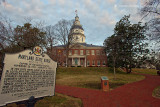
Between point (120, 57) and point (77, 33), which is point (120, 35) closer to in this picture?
point (120, 57)

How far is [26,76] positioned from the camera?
3229 millimetres

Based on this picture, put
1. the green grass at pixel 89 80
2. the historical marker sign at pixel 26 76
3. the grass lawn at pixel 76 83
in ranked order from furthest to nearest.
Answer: the green grass at pixel 89 80 < the grass lawn at pixel 76 83 < the historical marker sign at pixel 26 76

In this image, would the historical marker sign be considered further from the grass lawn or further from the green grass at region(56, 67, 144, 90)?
the green grass at region(56, 67, 144, 90)

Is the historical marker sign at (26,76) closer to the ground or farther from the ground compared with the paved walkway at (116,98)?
farther from the ground

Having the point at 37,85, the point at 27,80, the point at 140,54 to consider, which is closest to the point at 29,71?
the point at 27,80

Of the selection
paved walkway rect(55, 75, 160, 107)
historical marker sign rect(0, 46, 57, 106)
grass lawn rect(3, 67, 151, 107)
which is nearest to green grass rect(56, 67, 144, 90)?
grass lawn rect(3, 67, 151, 107)

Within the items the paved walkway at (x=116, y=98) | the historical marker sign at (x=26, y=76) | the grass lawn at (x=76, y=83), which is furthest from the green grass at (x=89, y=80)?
the historical marker sign at (x=26, y=76)

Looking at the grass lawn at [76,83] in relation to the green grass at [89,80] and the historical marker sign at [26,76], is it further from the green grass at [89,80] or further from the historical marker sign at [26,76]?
the historical marker sign at [26,76]

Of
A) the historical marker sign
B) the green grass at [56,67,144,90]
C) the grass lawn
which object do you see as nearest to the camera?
the historical marker sign

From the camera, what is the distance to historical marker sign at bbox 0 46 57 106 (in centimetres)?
281

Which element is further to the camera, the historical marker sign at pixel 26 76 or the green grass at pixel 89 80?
the green grass at pixel 89 80

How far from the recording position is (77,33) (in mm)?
39438

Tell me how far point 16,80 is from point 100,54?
31.6 m

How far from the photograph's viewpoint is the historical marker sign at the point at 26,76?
2.81m
